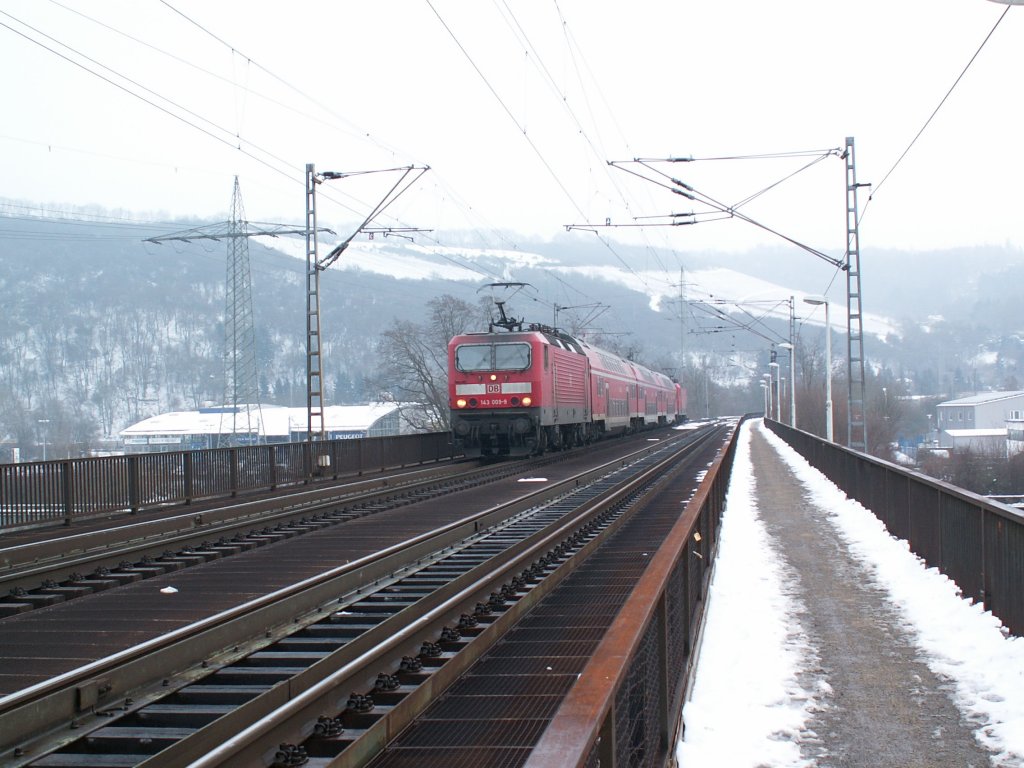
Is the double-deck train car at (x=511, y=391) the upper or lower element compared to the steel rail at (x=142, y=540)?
upper

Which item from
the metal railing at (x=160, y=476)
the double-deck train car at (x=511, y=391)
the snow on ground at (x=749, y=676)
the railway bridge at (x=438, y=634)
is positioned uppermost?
the double-deck train car at (x=511, y=391)

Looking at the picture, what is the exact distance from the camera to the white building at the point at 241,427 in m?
61.9

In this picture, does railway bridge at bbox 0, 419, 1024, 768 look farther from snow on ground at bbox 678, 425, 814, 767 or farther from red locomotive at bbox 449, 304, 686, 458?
red locomotive at bbox 449, 304, 686, 458

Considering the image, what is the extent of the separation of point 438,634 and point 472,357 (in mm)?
21432

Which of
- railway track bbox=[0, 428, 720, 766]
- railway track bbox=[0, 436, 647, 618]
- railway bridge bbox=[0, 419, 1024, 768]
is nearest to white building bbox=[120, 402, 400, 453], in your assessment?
railway track bbox=[0, 436, 647, 618]

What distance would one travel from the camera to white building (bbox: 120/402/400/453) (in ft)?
203

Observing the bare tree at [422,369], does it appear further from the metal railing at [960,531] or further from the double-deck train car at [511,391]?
the metal railing at [960,531]

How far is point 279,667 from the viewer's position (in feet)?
22.5

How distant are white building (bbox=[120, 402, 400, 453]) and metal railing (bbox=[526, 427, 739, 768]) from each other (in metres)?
47.9

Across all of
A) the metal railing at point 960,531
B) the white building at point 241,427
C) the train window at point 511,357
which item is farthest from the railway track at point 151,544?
the white building at point 241,427

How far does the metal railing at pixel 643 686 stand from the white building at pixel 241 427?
47.9 metres

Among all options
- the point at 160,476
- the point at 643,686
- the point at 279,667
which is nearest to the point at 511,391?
the point at 160,476

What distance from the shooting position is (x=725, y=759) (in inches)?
227

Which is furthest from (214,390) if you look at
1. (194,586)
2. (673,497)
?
(194,586)
